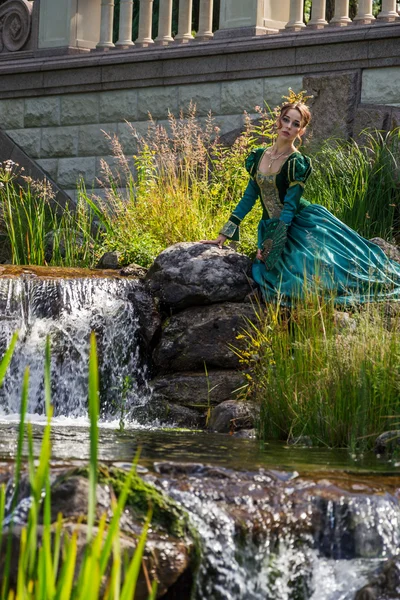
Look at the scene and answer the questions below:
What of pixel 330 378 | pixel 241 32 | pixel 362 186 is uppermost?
pixel 241 32

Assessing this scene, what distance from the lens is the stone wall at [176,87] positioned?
1151 cm

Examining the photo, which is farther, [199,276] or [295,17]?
[295,17]

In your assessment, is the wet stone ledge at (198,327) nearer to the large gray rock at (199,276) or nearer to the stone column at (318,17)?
the large gray rock at (199,276)

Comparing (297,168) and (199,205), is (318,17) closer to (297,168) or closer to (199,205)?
(199,205)

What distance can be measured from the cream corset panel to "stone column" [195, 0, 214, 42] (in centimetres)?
496

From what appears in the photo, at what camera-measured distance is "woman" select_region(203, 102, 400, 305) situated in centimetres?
802

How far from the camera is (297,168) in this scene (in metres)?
8.27

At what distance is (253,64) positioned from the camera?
12266mm

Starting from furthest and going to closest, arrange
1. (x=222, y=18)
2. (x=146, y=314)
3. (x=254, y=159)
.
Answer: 1. (x=222, y=18)
2. (x=254, y=159)
3. (x=146, y=314)

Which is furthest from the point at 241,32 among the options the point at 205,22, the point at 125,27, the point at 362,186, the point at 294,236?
the point at 294,236

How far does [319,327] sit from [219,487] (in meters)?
2.52

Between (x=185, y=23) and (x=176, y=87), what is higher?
(x=185, y=23)

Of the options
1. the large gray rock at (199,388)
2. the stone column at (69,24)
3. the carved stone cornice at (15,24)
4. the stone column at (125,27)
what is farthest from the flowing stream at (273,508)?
the carved stone cornice at (15,24)

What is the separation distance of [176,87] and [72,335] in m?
5.39
